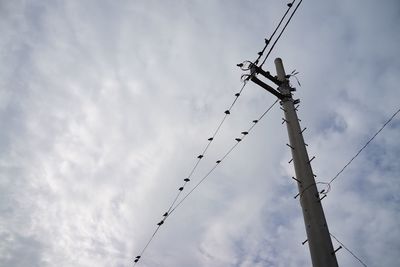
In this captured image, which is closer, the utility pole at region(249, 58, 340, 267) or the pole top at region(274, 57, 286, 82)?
the utility pole at region(249, 58, 340, 267)

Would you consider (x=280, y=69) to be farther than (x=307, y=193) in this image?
Yes

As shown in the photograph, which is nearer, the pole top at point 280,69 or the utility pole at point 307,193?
the utility pole at point 307,193

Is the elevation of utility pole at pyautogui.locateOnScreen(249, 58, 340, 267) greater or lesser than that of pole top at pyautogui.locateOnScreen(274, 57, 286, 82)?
lesser

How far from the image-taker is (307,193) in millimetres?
5309

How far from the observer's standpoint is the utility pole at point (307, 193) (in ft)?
15.1

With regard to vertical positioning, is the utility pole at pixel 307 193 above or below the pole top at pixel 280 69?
below

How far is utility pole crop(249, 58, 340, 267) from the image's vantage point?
4613mm

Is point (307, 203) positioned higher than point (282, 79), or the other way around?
point (282, 79)

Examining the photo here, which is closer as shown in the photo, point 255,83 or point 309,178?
point 309,178

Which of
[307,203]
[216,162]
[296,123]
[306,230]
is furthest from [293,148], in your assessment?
[216,162]

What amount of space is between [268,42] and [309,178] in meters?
3.87

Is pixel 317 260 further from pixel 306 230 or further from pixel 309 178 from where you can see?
pixel 309 178

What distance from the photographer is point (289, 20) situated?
632 centimetres

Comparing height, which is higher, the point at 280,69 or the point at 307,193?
the point at 280,69
